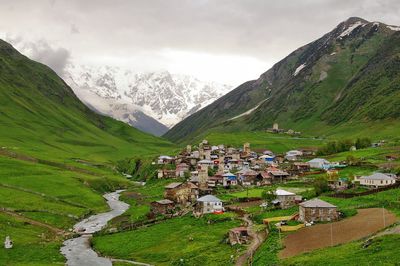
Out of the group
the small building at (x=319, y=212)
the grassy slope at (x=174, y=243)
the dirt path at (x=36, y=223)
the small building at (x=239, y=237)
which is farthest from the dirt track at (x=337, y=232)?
the dirt path at (x=36, y=223)

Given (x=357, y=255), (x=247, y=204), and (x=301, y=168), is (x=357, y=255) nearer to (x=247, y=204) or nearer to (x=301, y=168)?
(x=247, y=204)

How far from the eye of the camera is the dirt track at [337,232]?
76494mm

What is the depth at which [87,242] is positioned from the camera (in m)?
116

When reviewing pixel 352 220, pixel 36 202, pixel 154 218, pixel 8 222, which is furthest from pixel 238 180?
pixel 352 220

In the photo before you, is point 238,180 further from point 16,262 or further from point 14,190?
point 16,262

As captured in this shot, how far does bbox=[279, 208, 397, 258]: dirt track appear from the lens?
7649cm

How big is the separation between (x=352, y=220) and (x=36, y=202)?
9619 centimetres

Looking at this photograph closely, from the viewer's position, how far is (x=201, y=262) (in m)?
83.9

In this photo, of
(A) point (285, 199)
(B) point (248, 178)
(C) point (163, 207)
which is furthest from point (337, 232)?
(B) point (248, 178)

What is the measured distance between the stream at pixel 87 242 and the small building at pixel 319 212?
1468 inches

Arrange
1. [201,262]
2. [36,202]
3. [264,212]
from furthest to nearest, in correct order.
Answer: [36,202] < [264,212] < [201,262]

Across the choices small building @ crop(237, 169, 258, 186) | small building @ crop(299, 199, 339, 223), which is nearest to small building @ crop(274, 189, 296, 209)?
small building @ crop(299, 199, 339, 223)

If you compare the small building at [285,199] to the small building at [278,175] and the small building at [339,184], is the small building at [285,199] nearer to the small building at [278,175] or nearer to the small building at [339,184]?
the small building at [339,184]

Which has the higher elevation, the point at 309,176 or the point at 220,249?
the point at 309,176
